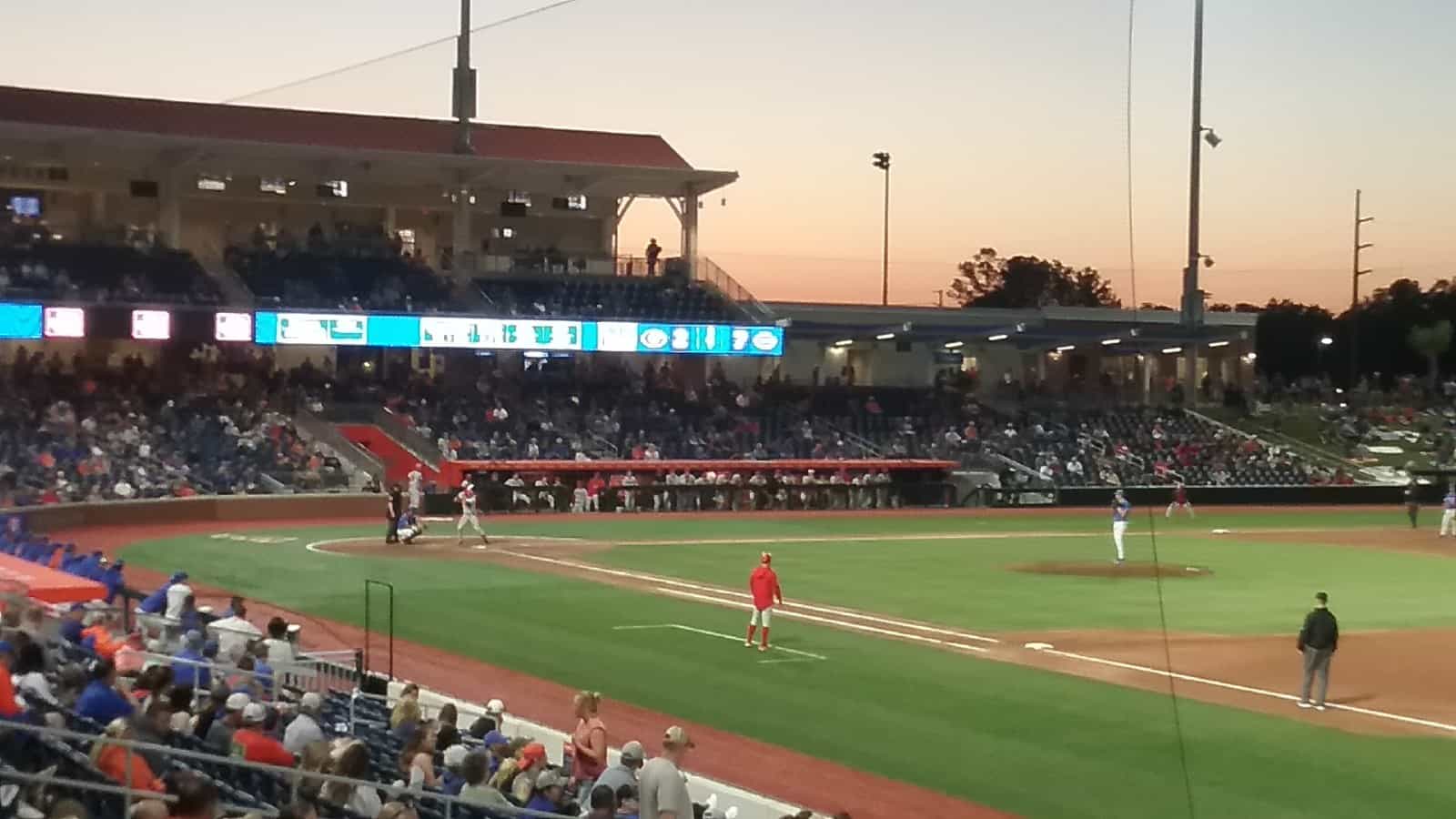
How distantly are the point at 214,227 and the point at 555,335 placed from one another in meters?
13.1

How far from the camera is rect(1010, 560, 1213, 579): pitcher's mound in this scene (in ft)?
112

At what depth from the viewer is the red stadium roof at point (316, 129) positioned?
5178cm

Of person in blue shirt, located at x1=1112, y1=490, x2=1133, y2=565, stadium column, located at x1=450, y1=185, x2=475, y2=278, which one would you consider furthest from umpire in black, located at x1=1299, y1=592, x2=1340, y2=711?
stadium column, located at x1=450, y1=185, x2=475, y2=278

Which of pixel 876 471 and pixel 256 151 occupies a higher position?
pixel 256 151

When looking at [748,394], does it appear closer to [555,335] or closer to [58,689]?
[555,335]

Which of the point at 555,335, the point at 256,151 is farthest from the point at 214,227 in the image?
the point at 555,335

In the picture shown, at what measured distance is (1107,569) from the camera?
35.1 m

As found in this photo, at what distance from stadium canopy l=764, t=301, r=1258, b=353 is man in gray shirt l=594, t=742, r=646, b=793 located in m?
50.6

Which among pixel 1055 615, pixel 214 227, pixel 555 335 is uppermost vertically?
pixel 214 227

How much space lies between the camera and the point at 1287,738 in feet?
56.6

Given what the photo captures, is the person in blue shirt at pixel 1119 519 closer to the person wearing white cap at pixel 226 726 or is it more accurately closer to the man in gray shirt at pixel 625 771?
the man in gray shirt at pixel 625 771

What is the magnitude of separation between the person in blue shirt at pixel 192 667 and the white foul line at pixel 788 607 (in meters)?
12.8

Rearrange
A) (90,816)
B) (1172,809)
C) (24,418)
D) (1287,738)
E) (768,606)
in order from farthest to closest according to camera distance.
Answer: (24,418)
(768,606)
(1287,738)
(1172,809)
(90,816)

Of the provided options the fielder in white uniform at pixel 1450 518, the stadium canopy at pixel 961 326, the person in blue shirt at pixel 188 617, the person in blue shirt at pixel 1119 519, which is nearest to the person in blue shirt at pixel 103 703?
the person in blue shirt at pixel 188 617
